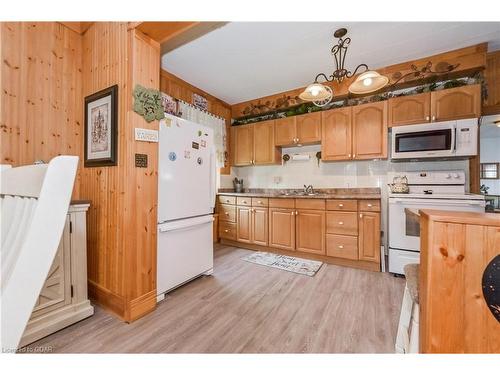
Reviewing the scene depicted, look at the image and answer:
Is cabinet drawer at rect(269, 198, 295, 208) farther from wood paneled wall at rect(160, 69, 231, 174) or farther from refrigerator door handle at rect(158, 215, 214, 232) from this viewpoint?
wood paneled wall at rect(160, 69, 231, 174)

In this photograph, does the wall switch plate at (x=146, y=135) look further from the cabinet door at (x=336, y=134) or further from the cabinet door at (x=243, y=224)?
the cabinet door at (x=336, y=134)

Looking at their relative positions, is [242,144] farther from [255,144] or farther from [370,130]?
[370,130]

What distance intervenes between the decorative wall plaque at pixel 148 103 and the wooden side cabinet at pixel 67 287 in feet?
2.90

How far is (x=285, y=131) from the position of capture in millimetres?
3514

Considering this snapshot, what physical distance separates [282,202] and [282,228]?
0.39 metres

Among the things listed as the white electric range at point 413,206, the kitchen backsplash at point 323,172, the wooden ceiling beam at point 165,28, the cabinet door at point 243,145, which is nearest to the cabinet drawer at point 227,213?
the kitchen backsplash at point 323,172

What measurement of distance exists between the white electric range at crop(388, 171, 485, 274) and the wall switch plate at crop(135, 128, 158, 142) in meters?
2.63

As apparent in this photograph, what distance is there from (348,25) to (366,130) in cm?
129

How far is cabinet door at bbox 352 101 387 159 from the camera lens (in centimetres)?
274

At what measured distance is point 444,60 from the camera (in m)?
2.46

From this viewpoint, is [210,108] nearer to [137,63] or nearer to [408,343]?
[137,63]

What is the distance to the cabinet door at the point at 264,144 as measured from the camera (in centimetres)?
365

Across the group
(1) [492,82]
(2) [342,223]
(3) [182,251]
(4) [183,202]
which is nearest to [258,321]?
(3) [182,251]
